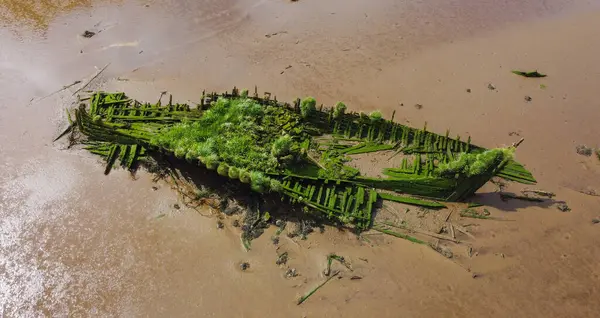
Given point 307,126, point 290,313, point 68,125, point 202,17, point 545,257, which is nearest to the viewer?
point 290,313

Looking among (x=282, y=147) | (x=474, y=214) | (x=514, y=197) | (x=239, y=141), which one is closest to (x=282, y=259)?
(x=282, y=147)

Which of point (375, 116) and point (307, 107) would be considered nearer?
point (375, 116)

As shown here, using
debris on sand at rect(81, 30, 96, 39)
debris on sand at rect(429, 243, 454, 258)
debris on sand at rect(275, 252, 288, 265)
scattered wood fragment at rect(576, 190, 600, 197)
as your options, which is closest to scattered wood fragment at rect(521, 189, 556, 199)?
scattered wood fragment at rect(576, 190, 600, 197)

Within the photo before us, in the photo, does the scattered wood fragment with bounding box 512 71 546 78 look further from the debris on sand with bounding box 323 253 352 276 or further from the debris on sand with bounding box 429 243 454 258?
the debris on sand with bounding box 323 253 352 276

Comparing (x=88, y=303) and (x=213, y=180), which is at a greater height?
(x=213, y=180)

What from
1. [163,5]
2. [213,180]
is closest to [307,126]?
[213,180]

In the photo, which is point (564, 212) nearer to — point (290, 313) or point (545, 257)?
point (545, 257)

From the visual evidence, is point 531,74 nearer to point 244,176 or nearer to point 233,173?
point 244,176
